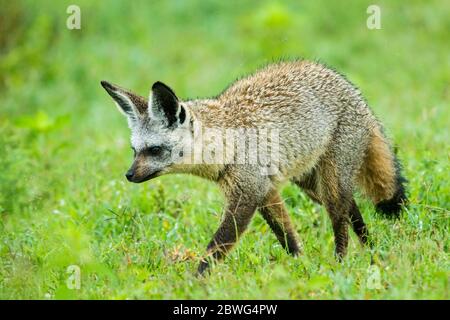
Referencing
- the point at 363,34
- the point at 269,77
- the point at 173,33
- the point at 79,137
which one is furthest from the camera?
the point at 173,33

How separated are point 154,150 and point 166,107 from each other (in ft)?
1.27

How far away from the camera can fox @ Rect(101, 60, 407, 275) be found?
6.32 metres

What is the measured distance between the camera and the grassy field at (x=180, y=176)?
5.67 m

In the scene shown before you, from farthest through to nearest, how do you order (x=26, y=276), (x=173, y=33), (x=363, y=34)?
(x=173, y=33) → (x=363, y=34) → (x=26, y=276)

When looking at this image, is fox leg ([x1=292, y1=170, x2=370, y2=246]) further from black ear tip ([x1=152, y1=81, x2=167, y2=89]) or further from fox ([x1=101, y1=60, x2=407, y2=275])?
black ear tip ([x1=152, y1=81, x2=167, y2=89])

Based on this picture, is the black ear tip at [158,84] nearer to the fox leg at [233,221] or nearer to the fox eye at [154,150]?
the fox eye at [154,150]

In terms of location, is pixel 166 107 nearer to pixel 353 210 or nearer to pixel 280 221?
pixel 280 221

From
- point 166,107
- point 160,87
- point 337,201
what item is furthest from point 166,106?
point 337,201

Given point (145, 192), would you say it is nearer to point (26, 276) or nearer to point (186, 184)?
point (186, 184)

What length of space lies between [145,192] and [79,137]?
10.5 ft

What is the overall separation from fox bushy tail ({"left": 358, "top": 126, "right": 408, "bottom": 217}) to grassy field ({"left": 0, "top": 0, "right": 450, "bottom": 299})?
0.15 metres

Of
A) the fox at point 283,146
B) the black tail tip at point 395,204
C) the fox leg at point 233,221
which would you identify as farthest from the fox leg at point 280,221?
the black tail tip at point 395,204
